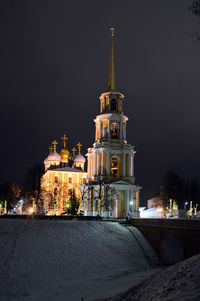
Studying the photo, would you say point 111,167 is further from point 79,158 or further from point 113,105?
point 79,158

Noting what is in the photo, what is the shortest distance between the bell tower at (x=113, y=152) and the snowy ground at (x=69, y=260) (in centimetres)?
1223

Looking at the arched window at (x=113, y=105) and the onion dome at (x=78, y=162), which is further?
the onion dome at (x=78, y=162)

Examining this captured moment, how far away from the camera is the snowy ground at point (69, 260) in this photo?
20.7m

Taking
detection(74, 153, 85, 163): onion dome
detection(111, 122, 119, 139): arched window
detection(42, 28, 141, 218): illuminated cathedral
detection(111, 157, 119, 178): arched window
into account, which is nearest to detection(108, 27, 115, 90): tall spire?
detection(42, 28, 141, 218): illuminated cathedral

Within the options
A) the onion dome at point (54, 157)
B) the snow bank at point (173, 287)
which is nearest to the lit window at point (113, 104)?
the onion dome at point (54, 157)

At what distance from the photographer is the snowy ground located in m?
20.7

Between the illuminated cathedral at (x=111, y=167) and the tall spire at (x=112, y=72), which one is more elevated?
the tall spire at (x=112, y=72)

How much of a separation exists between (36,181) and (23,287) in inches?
1373

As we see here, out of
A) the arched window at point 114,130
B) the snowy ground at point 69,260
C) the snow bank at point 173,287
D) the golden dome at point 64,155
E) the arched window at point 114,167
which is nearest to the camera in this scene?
the snow bank at point 173,287

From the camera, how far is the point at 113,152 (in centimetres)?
4750

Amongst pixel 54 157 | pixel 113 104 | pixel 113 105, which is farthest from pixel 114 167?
pixel 54 157

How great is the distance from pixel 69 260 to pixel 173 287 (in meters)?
16.6

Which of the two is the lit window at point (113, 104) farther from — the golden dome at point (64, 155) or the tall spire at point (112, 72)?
the golden dome at point (64, 155)

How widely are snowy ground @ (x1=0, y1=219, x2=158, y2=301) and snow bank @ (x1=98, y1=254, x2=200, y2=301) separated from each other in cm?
683
